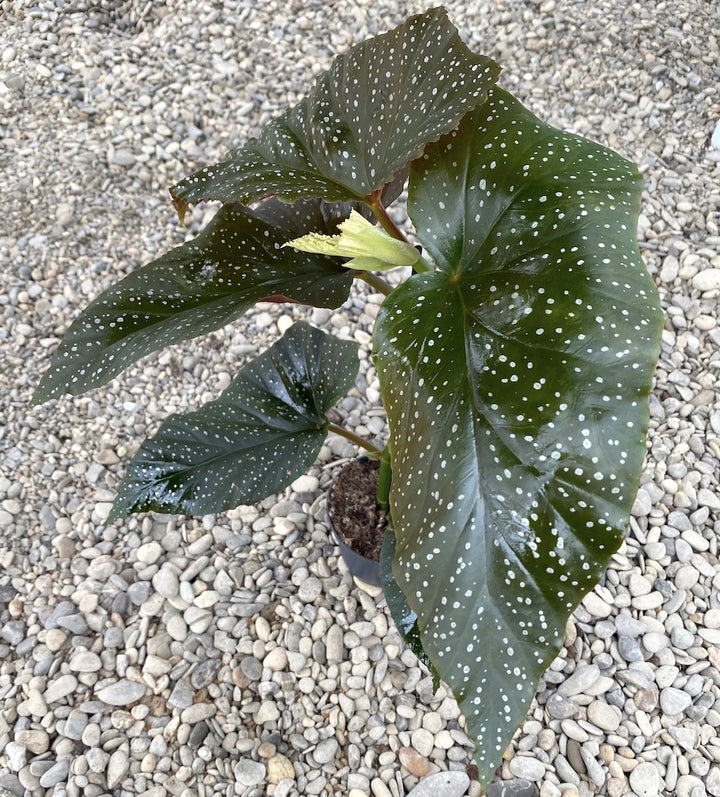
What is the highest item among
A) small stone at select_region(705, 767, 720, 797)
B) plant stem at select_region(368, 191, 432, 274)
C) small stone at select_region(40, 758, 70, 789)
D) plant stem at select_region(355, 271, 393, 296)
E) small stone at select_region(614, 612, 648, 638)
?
plant stem at select_region(368, 191, 432, 274)

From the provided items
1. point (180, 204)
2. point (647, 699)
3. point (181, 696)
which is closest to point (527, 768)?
point (647, 699)

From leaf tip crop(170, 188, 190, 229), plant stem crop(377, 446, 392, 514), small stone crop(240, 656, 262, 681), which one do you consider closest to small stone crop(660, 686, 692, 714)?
plant stem crop(377, 446, 392, 514)

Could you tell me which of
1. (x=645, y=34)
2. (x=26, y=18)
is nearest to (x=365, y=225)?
(x=645, y=34)

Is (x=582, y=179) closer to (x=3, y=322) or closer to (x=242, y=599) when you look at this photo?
(x=242, y=599)

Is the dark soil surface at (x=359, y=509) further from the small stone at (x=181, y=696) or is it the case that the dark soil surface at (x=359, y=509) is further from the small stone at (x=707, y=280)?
the small stone at (x=707, y=280)

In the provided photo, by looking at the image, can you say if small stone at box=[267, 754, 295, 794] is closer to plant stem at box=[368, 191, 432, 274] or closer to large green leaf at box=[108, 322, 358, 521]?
large green leaf at box=[108, 322, 358, 521]

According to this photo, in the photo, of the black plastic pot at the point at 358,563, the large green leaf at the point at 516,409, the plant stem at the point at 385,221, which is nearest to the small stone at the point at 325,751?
the black plastic pot at the point at 358,563
